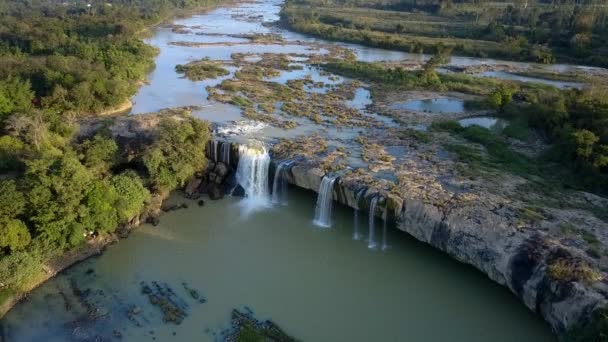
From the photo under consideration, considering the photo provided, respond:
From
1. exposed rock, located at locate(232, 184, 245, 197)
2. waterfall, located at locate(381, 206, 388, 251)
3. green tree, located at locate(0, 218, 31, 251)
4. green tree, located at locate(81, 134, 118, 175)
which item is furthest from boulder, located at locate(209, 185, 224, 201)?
green tree, located at locate(0, 218, 31, 251)

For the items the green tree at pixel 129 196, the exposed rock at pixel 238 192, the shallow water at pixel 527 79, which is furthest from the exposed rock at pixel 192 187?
the shallow water at pixel 527 79

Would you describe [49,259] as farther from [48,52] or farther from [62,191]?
[48,52]

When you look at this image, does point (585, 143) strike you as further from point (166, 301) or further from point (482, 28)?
point (482, 28)

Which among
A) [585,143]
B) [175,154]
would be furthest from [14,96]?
[585,143]

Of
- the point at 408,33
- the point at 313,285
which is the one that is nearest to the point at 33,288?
the point at 313,285

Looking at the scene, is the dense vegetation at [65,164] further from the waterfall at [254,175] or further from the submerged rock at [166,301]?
the submerged rock at [166,301]
